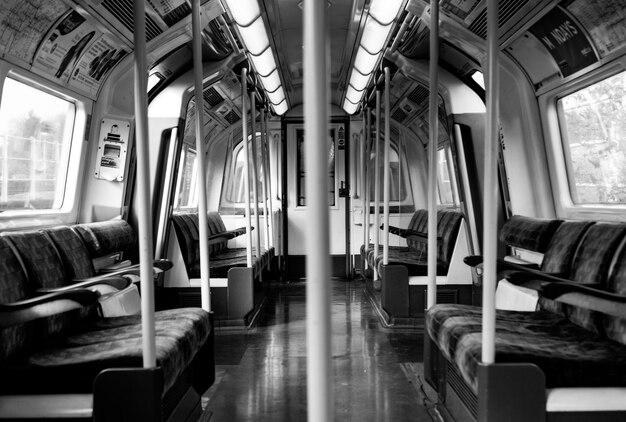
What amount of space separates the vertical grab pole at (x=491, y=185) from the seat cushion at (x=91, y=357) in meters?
1.35

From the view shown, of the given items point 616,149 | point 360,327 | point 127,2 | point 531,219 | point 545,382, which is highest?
point 127,2

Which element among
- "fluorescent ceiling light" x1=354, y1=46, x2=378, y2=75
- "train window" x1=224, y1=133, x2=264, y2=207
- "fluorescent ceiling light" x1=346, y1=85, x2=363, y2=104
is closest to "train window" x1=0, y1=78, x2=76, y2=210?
"fluorescent ceiling light" x1=354, y1=46, x2=378, y2=75

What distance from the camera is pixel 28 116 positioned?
3967 millimetres

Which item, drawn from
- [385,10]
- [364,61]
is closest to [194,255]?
[364,61]

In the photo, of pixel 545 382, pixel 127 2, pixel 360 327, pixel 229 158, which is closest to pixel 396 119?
pixel 229 158

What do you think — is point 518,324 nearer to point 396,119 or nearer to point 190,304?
point 190,304

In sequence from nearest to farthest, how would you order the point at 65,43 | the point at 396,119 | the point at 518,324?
the point at 518,324
the point at 65,43
the point at 396,119

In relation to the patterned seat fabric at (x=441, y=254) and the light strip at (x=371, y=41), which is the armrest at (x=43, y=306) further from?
the patterned seat fabric at (x=441, y=254)

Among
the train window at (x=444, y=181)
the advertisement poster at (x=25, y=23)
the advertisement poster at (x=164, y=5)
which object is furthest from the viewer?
the train window at (x=444, y=181)

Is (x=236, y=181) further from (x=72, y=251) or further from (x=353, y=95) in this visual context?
(x=72, y=251)

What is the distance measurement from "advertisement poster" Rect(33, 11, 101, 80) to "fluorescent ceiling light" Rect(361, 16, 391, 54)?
7.77 ft

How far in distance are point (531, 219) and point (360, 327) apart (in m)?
2.04

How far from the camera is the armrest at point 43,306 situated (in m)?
2.21

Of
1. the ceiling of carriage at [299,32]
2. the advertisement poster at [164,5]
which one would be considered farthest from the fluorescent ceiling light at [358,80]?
the advertisement poster at [164,5]
